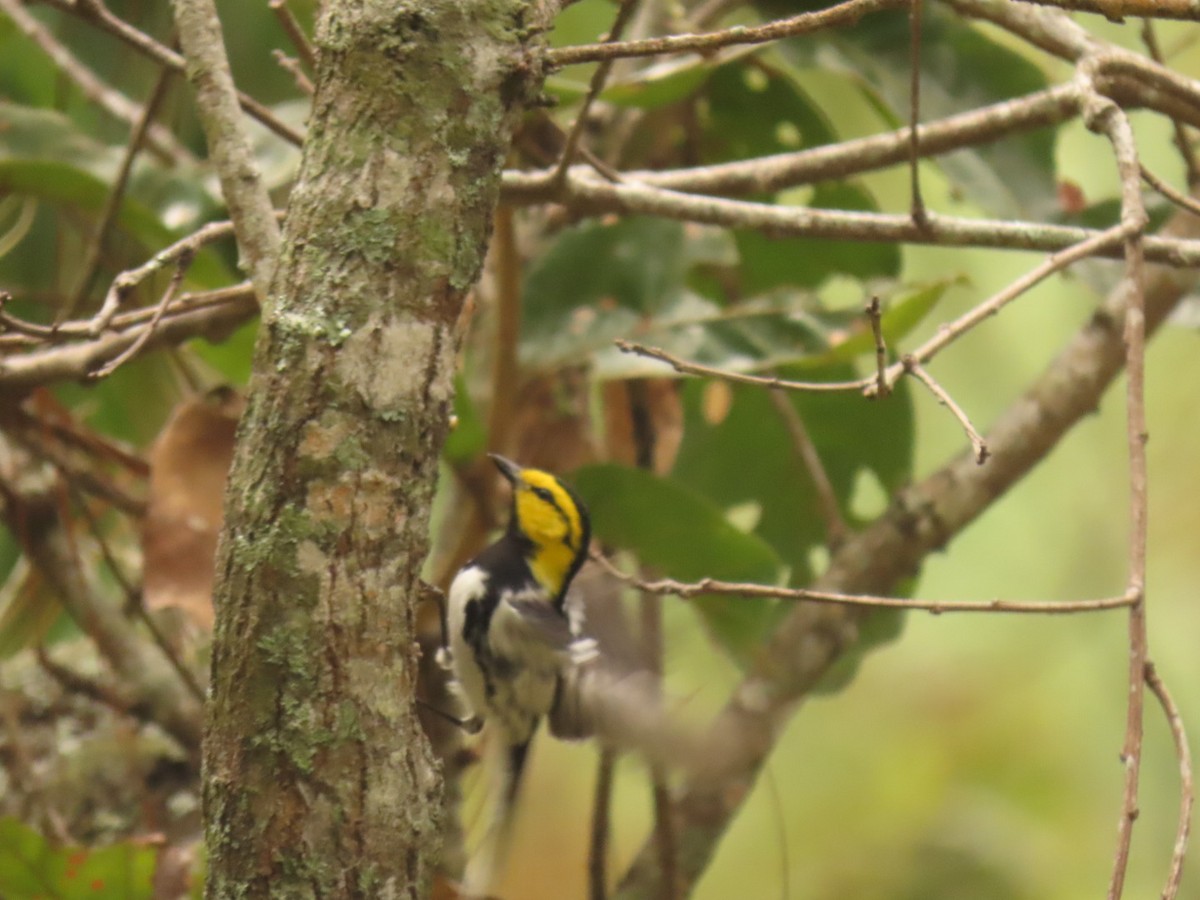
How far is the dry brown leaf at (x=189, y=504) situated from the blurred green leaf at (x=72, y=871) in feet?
0.88

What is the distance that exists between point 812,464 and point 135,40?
1.03 metres

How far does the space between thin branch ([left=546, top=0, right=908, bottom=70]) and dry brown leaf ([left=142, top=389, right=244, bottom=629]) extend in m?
0.82

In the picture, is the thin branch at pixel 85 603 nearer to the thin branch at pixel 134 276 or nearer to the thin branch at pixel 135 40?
the thin branch at pixel 135 40

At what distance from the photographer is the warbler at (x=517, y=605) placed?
1.29 metres

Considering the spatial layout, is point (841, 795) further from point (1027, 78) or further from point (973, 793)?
point (1027, 78)

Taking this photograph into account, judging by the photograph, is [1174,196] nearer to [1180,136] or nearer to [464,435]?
[1180,136]

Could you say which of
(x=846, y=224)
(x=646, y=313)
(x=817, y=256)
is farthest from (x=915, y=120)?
(x=817, y=256)

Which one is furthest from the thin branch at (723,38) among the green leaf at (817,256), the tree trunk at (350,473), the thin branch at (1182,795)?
the green leaf at (817,256)

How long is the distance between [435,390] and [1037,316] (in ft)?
8.17

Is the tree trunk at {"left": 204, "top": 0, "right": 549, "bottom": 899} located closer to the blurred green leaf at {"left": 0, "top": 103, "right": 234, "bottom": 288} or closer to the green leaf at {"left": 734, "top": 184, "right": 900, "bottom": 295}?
the blurred green leaf at {"left": 0, "top": 103, "right": 234, "bottom": 288}

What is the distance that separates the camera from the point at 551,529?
1.39m

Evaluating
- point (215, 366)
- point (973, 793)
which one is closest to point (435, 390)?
point (215, 366)

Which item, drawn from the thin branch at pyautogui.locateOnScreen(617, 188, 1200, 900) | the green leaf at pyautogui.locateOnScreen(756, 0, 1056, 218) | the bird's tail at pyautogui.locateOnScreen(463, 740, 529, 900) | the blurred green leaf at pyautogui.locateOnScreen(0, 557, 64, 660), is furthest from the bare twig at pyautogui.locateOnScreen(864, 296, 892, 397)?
the blurred green leaf at pyautogui.locateOnScreen(0, 557, 64, 660)

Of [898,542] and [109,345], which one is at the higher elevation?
[109,345]
